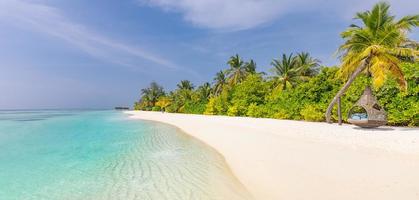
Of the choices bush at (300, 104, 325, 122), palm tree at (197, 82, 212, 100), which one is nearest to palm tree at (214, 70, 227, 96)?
palm tree at (197, 82, 212, 100)

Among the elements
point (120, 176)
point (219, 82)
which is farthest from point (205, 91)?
point (120, 176)

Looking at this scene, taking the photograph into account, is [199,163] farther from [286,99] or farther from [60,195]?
[286,99]

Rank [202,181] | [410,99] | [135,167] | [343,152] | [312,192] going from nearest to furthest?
1. [312,192]
2. [202,181]
3. [343,152]
4. [135,167]
5. [410,99]

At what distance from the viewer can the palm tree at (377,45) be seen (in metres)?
12.9

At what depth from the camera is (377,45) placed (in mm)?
13266

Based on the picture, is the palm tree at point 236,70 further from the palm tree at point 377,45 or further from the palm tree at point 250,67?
the palm tree at point 377,45

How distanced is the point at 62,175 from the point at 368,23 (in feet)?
50.6

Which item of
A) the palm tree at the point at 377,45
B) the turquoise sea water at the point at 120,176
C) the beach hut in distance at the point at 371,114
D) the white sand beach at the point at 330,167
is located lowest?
the turquoise sea water at the point at 120,176

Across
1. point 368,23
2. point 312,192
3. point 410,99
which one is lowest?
point 312,192

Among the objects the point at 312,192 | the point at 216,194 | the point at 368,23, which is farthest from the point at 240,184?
the point at 368,23

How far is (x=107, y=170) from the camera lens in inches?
317

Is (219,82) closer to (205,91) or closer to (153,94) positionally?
(205,91)

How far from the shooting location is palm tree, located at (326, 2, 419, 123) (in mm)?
12898

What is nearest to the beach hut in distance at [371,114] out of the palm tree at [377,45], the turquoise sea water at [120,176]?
the palm tree at [377,45]
